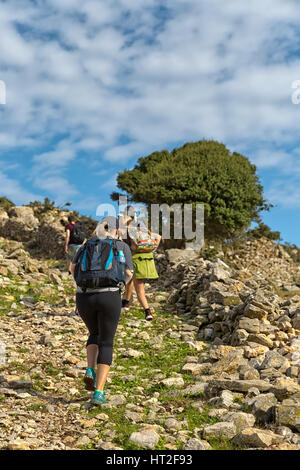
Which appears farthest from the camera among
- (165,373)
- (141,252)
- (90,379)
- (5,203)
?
(5,203)

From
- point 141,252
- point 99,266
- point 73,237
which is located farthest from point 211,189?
point 99,266

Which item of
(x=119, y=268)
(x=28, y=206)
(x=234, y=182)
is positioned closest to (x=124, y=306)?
(x=119, y=268)

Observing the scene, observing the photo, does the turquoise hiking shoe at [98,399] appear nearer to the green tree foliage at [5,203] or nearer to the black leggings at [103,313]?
the black leggings at [103,313]

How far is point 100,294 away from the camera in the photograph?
17.9 ft

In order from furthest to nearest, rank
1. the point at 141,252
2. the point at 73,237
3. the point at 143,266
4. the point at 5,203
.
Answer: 1. the point at 5,203
2. the point at 73,237
3. the point at 141,252
4. the point at 143,266

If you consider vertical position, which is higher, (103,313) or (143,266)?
(143,266)

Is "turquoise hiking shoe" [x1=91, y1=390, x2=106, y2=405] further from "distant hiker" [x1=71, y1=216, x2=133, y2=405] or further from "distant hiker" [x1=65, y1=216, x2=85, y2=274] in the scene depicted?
"distant hiker" [x1=65, y1=216, x2=85, y2=274]

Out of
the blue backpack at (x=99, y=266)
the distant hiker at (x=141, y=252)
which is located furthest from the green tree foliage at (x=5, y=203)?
the blue backpack at (x=99, y=266)

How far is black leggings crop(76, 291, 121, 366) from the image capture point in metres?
5.46

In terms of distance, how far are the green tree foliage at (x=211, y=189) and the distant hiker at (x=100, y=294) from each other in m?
15.2

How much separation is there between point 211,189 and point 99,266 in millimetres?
16188

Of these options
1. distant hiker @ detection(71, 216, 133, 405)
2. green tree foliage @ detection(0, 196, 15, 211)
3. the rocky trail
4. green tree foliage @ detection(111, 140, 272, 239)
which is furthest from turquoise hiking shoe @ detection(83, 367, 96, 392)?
green tree foliage @ detection(0, 196, 15, 211)

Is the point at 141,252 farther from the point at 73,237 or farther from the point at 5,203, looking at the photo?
the point at 5,203
